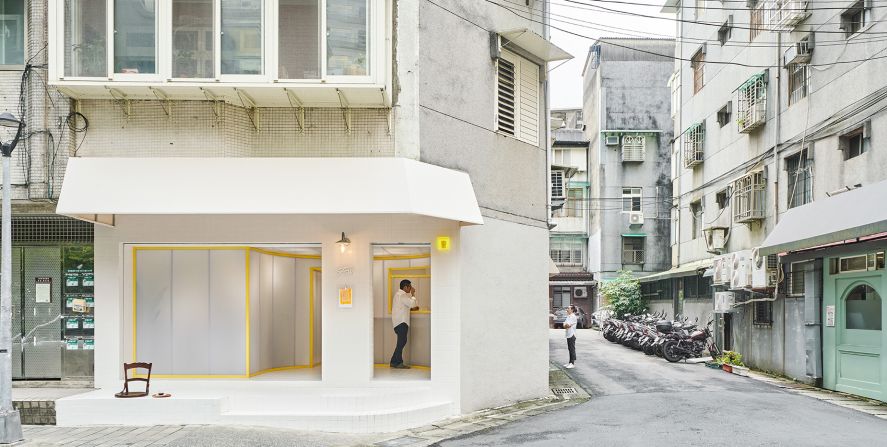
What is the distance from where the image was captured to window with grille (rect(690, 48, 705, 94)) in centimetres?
2634

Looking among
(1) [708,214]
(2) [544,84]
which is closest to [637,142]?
(1) [708,214]

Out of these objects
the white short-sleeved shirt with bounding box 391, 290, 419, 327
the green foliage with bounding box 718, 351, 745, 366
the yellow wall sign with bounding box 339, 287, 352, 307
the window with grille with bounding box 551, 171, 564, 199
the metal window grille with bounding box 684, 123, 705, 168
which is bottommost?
the green foliage with bounding box 718, 351, 745, 366

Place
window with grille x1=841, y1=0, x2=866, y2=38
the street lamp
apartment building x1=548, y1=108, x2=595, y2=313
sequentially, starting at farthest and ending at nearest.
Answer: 1. apartment building x1=548, y1=108, x2=595, y2=313
2. window with grille x1=841, y1=0, x2=866, y2=38
3. the street lamp

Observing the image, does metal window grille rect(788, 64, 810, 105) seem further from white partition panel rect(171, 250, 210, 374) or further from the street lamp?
the street lamp

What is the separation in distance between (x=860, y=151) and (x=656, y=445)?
29.6 feet

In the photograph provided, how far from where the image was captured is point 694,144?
85.9 ft

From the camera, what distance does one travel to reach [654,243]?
44.7 meters

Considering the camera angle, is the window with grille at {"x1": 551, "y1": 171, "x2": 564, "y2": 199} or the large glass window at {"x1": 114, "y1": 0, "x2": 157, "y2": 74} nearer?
the large glass window at {"x1": 114, "y1": 0, "x2": 157, "y2": 74}

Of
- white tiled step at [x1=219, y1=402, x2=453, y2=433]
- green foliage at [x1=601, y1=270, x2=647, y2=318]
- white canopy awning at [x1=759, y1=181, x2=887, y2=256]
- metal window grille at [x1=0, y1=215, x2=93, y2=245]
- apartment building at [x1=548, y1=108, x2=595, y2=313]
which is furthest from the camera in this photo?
apartment building at [x1=548, y1=108, x2=595, y2=313]

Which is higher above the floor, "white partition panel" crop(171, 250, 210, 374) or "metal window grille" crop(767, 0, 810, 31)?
"metal window grille" crop(767, 0, 810, 31)

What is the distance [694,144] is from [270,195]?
61.3 feet

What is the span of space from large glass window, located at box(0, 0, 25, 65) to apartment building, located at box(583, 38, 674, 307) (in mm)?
36275

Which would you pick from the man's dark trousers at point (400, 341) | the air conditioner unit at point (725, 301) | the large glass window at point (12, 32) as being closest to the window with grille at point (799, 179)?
the air conditioner unit at point (725, 301)

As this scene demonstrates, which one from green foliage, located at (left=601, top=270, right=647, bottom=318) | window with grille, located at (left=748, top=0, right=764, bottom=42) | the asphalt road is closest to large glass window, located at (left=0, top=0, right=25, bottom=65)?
the asphalt road
